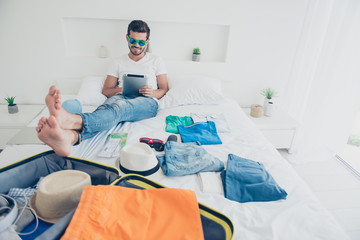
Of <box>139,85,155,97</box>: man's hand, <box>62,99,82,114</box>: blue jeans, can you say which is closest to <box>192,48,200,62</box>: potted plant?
<box>139,85,155,97</box>: man's hand

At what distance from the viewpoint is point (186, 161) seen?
1.19m

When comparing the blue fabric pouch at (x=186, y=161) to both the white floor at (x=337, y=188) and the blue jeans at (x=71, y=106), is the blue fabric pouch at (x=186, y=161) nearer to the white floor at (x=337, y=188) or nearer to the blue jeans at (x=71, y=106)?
the blue jeans at (x=71, y=106)

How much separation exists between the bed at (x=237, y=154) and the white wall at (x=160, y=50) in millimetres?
421

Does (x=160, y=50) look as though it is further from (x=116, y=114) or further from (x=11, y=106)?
(x=11, y=106)

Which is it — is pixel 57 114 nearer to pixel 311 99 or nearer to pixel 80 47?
pixel 80 47

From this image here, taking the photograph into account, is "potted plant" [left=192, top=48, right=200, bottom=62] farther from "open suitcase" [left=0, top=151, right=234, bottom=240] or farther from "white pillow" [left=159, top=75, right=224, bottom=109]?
"open suitcase" [left=0, top=151, right=234, bottom=240]

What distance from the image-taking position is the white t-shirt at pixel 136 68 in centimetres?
214

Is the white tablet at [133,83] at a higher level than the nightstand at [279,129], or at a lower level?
higher

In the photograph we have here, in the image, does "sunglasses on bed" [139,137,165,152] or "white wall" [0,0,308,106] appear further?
"white wall" [0,0,308,106]

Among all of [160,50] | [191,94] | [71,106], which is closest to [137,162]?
[71,106]

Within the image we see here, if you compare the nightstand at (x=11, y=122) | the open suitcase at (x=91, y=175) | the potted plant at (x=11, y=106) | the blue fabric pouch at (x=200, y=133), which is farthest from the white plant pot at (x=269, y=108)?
the potted plant at (x=11, y=106)

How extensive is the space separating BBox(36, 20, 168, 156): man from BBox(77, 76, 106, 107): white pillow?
0.07m

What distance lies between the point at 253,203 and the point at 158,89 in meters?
1.49

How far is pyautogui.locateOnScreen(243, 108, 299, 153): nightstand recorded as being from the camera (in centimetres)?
219
